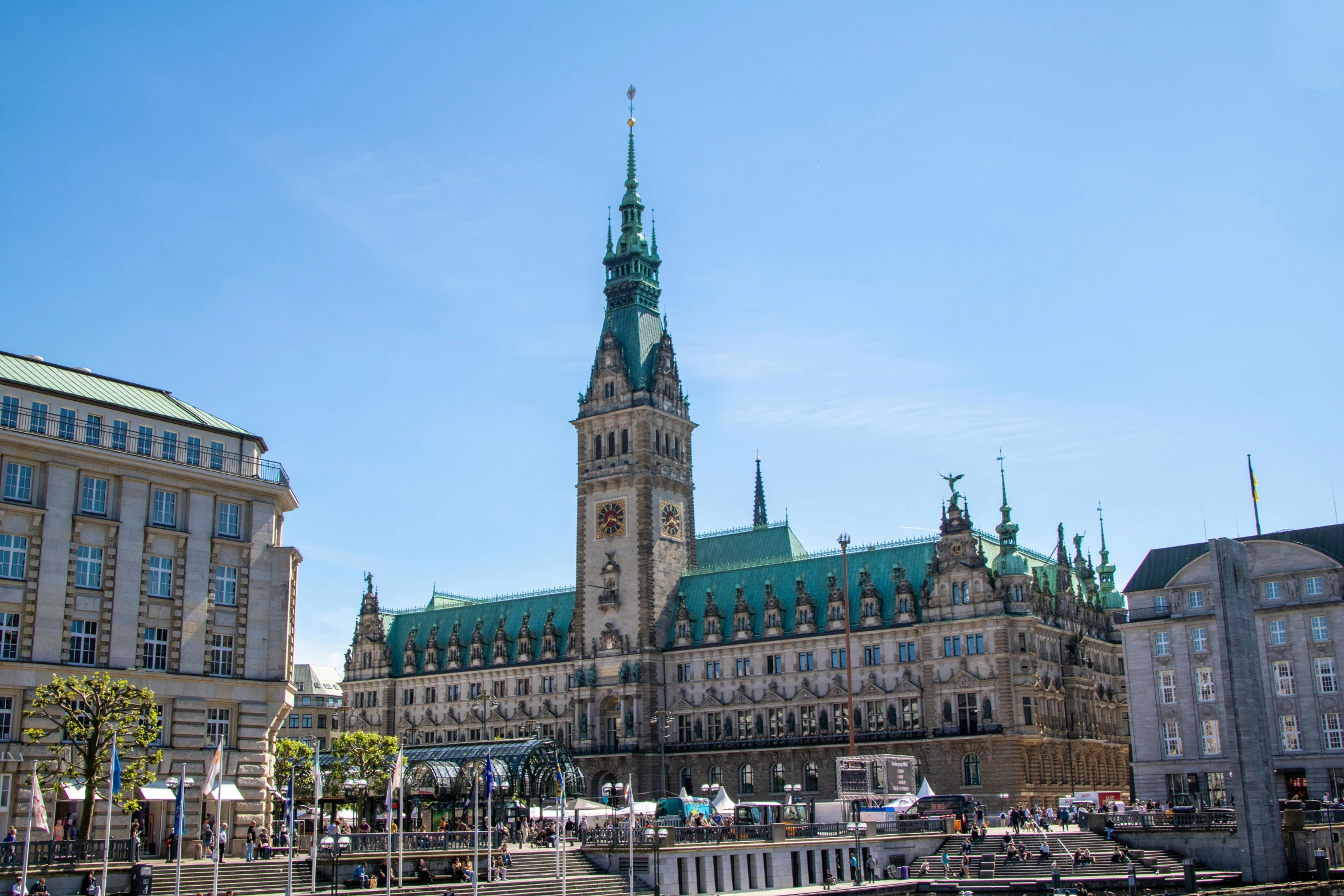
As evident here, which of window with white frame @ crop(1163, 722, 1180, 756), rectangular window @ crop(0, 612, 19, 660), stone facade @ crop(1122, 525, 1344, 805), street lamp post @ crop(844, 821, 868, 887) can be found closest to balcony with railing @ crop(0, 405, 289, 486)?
rectangular window @ crop(0, 612, 19, 660)

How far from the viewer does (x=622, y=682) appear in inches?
5271

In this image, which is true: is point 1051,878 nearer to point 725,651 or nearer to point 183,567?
point 183,567

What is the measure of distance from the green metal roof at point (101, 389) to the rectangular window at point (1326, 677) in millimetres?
75302

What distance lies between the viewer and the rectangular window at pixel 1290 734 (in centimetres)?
9875

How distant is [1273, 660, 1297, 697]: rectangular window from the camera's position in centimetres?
9962

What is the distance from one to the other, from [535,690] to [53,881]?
9274 cm

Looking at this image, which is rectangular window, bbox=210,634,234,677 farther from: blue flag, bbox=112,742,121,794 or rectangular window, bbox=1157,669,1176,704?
rectangular window, bbox=1157,669,1176,704

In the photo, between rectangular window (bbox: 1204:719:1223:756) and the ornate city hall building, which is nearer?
rectangular window (bbox: 1204:719:1223:756)

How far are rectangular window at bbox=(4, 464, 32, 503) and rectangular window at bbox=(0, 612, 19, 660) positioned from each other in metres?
5.32

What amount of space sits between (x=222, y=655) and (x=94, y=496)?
390 inches

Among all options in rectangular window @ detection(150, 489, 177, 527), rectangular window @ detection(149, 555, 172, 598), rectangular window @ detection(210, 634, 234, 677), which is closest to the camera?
rectangular window @ detection(149, 555, 172, 598)

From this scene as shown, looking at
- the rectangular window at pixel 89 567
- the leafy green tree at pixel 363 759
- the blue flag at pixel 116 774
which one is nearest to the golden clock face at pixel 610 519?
the leafy green tree at pixel 363 759

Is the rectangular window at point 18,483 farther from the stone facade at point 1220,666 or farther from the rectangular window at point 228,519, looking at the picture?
the stone facade at point 1220,666

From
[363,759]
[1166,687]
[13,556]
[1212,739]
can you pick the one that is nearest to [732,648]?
[363,759]
